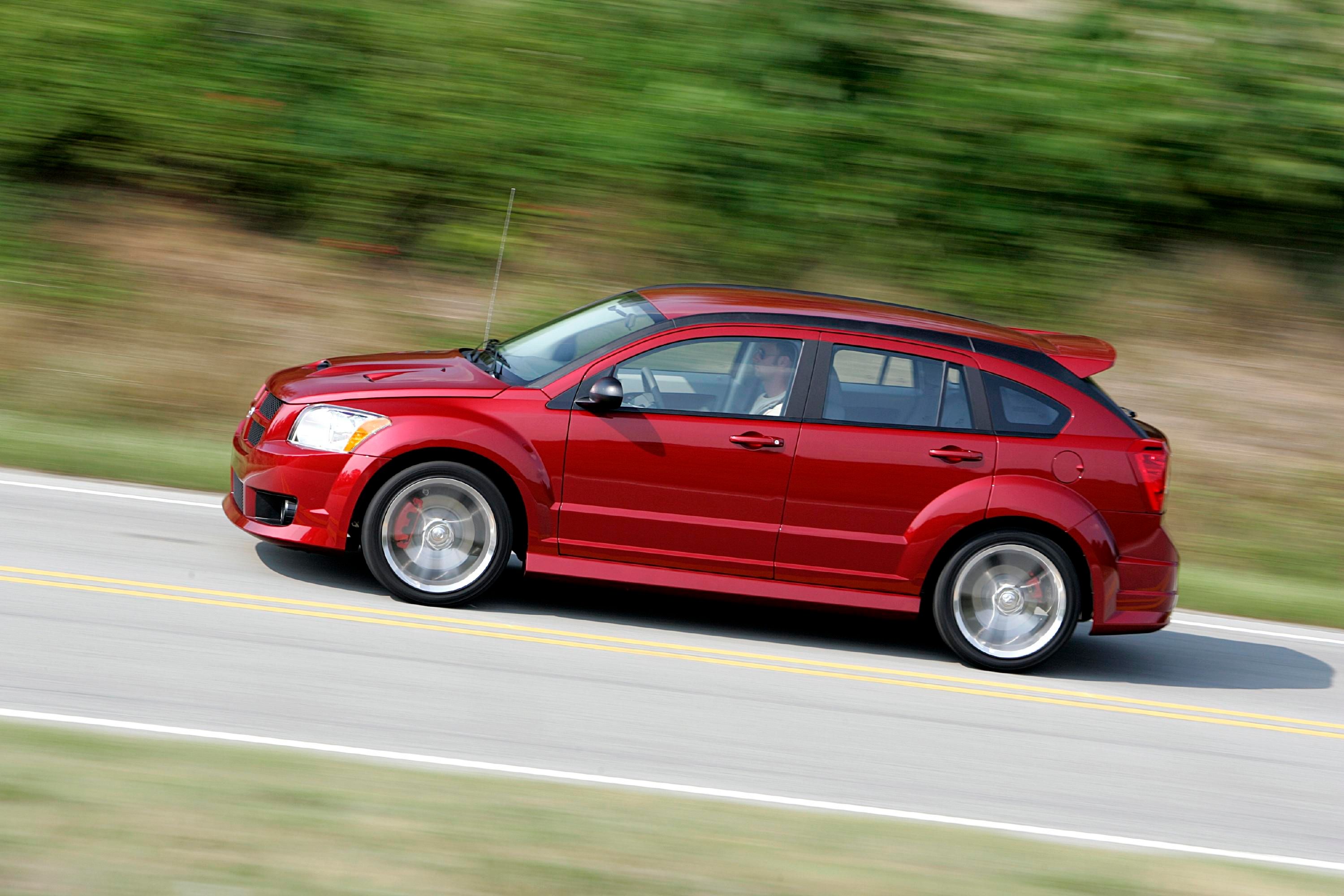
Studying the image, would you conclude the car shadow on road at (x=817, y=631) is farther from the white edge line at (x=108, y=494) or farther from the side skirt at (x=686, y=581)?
the white edge line at (x=108, y=494)

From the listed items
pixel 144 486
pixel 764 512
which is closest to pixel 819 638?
pixel 764 512

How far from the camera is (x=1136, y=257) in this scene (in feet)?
48.8

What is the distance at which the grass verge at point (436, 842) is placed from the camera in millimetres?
4074

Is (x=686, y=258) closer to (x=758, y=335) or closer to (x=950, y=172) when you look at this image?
(x=950, y=172)

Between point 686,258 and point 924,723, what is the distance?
8.51 meters

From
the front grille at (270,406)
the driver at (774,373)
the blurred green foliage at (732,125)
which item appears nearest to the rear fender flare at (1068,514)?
the driver at (774,373)

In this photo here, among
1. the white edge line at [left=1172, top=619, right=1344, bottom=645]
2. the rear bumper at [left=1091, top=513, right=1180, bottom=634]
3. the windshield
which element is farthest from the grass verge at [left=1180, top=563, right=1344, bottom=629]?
the windshield

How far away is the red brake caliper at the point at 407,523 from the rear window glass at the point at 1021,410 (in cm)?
312

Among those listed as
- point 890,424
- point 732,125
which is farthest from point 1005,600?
point 732,125

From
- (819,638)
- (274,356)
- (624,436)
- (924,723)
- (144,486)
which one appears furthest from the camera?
(274,356)

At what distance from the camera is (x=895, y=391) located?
24.1 ft

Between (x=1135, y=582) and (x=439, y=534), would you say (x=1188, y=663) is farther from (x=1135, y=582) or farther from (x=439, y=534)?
(x=439, y=534)

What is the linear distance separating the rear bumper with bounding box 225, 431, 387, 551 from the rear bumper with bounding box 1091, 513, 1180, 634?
12.9ft

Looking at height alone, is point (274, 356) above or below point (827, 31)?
below
